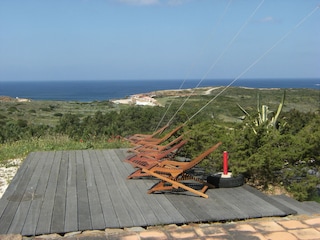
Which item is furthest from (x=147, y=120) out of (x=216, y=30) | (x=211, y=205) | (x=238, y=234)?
(x=238, y=234)

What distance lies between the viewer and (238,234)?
3434 millimetres

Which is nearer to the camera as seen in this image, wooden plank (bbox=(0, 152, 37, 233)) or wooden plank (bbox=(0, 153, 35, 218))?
wooden plank (bbox=(0, 152, 37, 233))

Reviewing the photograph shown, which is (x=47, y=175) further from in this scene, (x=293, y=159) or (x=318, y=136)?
(x=318, y=136)

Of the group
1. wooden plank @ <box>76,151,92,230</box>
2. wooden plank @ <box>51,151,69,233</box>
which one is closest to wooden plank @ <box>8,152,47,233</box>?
wooden plank @ <box>51,151,69,233</box>

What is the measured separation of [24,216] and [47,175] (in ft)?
5.60

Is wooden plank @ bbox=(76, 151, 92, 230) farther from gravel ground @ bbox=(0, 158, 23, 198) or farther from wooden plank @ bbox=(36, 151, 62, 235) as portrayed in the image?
gravel ground @ bbox=(0, 158, 23, 198)

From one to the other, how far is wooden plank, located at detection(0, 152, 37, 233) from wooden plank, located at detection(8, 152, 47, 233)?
3cm

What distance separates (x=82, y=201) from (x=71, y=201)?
115 millimetres

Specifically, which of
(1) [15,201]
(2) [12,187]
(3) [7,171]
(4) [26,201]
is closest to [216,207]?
(4) [26,201]

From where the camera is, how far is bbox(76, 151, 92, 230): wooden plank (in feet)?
11.7

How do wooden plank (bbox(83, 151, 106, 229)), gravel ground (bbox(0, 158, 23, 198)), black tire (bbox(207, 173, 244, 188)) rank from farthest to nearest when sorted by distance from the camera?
gravel ground (bbox(0, 158, 23, 198)), black tire (bbox(207, 173, 244, 188)), wooden plank (bbox(83, 151, 106, 229))

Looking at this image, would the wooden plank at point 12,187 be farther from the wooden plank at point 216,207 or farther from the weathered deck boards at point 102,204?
the wooden plank at point 216,207

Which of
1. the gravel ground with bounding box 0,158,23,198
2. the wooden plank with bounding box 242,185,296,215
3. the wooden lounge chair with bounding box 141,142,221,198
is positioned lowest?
the gravel ground with bounding box 0,158,23,198

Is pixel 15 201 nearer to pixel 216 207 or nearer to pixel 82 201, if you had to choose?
pixel 82 201
